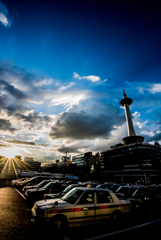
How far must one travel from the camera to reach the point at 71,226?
13.9 feet

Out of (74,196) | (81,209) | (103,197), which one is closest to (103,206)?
(103,197)

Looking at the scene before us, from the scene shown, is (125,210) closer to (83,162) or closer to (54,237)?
(54,237)

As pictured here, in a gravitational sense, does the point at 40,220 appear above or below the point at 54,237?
above

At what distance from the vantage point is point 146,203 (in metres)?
7.81

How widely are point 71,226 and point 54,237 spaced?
24.6 inches

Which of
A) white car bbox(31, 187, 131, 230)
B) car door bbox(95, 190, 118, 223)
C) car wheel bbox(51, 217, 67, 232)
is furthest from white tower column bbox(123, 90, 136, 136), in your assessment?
car wheel bbox(51, 217, 67, 232)

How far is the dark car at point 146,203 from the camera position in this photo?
7.53m

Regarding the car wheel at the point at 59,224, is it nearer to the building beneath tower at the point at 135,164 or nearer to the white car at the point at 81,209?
the white car at the point at 81,209

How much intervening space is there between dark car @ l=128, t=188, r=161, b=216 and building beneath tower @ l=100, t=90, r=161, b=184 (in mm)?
56304

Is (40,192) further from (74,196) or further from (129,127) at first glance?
(129,127)

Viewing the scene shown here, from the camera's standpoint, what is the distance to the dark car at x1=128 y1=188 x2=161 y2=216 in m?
7.53

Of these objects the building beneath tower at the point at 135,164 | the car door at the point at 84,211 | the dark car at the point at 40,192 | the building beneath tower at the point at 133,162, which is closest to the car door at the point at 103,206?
the car door at the point at 84,211

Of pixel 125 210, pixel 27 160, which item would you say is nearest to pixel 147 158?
pixel 125 210

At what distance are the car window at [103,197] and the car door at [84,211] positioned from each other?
0.36 metres
